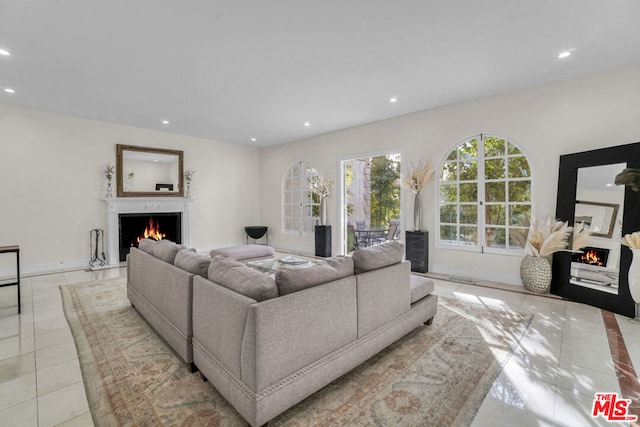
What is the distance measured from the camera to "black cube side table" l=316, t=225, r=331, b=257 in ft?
21.4

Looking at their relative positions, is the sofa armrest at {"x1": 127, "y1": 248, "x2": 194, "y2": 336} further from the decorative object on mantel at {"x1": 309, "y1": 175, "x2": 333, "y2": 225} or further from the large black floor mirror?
the large black floor mirror

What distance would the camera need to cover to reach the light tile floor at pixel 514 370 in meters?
1.66

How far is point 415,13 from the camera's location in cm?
247

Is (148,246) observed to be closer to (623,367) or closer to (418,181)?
(418,181)

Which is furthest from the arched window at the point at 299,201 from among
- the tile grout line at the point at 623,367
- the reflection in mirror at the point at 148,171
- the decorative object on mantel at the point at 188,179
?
the tile grout line at the point at 623,367

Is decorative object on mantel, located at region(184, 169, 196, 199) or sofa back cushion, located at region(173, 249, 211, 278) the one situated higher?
decorative object on mantel, located at region(184, 169, 196, 199)

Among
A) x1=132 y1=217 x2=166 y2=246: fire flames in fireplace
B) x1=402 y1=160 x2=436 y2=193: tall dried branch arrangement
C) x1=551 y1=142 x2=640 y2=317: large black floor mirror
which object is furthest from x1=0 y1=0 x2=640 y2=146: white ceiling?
x1=132 y1=217 x2=166 y2=246: fire flames in fireplace

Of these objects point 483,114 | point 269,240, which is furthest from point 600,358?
point 269,240

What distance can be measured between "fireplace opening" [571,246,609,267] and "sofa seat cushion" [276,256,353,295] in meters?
3.37

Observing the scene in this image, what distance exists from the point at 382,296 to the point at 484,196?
3296mm

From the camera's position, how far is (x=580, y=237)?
3490 millimetres

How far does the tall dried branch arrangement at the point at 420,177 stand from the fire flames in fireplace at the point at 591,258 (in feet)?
7.54

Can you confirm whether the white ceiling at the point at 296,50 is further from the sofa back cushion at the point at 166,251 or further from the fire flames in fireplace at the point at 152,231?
the fire flames in fireplace at the point at 152,231

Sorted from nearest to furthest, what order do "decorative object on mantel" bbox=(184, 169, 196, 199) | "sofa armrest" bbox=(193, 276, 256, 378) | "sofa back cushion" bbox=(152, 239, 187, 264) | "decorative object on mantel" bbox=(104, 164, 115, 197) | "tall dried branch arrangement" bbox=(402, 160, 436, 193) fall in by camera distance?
"sofa armrest" bbox=(193, 276, 256, 378)
"sofa back cushion" bbox=(152, 239, 187, 264)
"tall dried branch arrangement" bbox=(402, 160, 436, 193)
"decorative object on mantel" bbox=(104, 164, 115, 197)
"decorative object on mantel" bbox=(184, 169, 196, 199)
